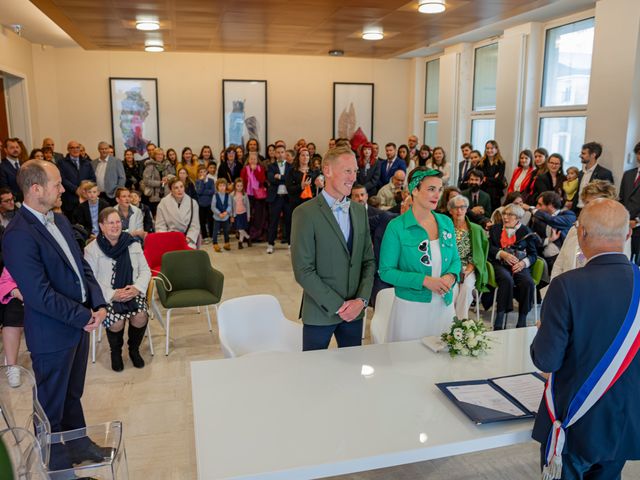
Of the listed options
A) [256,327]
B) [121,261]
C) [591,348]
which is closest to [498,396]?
[591,348]

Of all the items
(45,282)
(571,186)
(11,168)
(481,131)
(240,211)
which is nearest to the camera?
(45,282)

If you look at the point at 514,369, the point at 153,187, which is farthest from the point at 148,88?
the point at 514,369

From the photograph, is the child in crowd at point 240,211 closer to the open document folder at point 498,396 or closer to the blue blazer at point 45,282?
the blue blazer at point 45,282

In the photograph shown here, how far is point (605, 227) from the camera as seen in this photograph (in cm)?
194

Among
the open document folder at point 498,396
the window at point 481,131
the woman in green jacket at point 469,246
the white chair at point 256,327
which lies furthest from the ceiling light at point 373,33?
the open document folder at point 498,396

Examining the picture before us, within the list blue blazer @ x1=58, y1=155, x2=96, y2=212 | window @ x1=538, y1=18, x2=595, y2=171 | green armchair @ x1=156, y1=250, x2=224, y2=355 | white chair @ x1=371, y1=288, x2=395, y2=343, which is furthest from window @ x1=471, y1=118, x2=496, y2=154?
white chair @ x1=371, y1=288, x2=395, y2=343

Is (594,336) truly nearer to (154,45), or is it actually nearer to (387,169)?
(387,169)

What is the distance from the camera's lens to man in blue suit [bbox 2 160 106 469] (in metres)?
2.70

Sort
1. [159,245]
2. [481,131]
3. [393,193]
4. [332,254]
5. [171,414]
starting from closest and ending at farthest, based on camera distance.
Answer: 1. [332,254]
2. [171,414]
3. [159,245]
4. [393,193]
5. [481,131]

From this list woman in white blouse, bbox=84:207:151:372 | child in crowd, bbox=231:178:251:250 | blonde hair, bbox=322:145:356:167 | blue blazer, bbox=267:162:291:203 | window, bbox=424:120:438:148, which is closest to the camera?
blonde hair, bbox=322:145:356:167

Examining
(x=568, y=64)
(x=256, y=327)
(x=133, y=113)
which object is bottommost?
(x=256, y=327)

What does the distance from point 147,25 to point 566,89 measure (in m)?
6.51

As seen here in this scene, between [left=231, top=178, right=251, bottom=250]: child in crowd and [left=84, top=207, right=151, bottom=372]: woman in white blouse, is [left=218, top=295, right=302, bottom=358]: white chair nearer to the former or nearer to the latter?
[left=84, top=207, right=151, bottom=372]: woman in white blouse

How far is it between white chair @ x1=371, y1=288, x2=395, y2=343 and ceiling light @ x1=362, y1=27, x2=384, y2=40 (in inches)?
176
